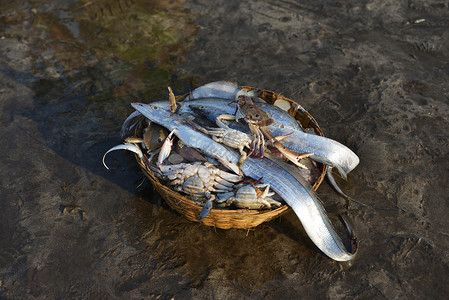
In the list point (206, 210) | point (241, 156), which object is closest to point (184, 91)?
point (241, 156)

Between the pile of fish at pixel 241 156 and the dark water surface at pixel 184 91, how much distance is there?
22.4 inches

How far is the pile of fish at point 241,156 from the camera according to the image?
3.15 m

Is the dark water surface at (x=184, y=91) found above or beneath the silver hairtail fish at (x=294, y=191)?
beneath

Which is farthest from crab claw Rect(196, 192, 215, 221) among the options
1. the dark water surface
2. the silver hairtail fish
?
the dark water surface

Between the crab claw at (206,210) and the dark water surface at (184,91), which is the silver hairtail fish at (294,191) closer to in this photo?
the dark water surface at (184,91)

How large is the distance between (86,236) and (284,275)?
6.86 feet

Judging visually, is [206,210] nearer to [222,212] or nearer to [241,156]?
[222,212]

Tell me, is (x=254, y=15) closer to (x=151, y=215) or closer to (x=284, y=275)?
(x=151, y=215)

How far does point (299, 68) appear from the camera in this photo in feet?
19.6

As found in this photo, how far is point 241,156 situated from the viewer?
133 inches

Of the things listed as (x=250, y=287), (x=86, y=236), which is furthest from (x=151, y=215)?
(x=250, y=287)

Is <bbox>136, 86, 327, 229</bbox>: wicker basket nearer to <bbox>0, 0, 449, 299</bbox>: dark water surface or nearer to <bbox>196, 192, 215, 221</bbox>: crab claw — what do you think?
<bbox>196, 192, 215, 221</bbox>: crab claw

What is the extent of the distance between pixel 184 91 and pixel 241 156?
2611mm

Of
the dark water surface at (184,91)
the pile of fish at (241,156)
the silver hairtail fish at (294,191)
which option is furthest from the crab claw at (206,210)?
the dark water surface at (184,91)
